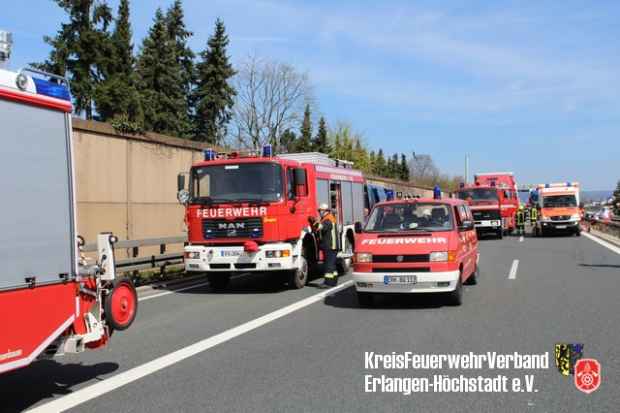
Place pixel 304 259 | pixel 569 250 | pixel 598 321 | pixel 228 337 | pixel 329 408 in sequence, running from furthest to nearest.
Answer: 1. pixel 569 250
2. pixel 304 259
3. pixel 598 321
4. pixel 228 337
5. pixel 329 408

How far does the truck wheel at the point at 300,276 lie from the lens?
1336 centimetres

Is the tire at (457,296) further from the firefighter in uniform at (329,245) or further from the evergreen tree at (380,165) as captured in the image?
the evergreen tree at (380,165)

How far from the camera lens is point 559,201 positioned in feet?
→ 107

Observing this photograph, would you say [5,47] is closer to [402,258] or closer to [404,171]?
[402,258]

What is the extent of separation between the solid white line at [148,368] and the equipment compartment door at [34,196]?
3.59 feet

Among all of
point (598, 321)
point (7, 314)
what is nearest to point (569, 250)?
point (598, 321)

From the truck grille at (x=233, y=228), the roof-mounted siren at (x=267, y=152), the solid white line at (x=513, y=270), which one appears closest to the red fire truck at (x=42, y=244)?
the truck grille at (x=233, y=228)

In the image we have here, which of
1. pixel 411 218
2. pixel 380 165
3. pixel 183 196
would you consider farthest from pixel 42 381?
pixel 380 165

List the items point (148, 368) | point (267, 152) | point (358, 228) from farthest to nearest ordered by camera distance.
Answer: point (267, 152)
point (358, 228)
point (148, 368)

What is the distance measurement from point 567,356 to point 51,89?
588 centimetres

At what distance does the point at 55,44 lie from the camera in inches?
1459

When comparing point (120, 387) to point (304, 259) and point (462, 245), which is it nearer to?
point (462, 245)

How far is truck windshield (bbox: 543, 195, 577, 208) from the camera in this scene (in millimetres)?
32469

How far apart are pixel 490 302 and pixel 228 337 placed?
16.0 feet
